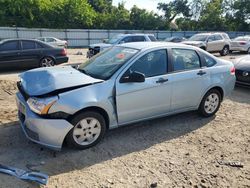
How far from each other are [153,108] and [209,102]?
1.54m

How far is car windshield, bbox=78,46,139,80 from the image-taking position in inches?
177

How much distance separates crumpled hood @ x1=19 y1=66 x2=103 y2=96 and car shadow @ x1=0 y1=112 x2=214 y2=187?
0.90 meters

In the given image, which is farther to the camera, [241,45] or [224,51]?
[241,45]

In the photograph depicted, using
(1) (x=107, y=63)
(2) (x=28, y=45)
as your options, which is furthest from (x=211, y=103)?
(2) (x=28, y=45)

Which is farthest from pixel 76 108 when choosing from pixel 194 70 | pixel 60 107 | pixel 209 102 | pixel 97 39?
pixel 97 39

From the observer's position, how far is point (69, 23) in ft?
110

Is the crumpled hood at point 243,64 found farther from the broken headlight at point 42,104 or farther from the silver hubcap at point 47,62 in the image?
the silver hubcap at point 47,62

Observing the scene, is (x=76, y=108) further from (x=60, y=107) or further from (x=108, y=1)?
(x=108, y=1)

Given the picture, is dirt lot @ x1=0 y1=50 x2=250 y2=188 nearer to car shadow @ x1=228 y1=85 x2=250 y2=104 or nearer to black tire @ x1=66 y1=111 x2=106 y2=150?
black tire @ x1=66 y1=111 x2=106 y2=150

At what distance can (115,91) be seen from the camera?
4293 millimetres

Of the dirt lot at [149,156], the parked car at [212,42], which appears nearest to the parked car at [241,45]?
the parked car at [212,42]

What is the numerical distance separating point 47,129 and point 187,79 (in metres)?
2.75

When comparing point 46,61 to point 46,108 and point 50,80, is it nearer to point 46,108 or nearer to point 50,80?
point 50,80

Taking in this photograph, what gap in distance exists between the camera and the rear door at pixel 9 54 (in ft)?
33.9
